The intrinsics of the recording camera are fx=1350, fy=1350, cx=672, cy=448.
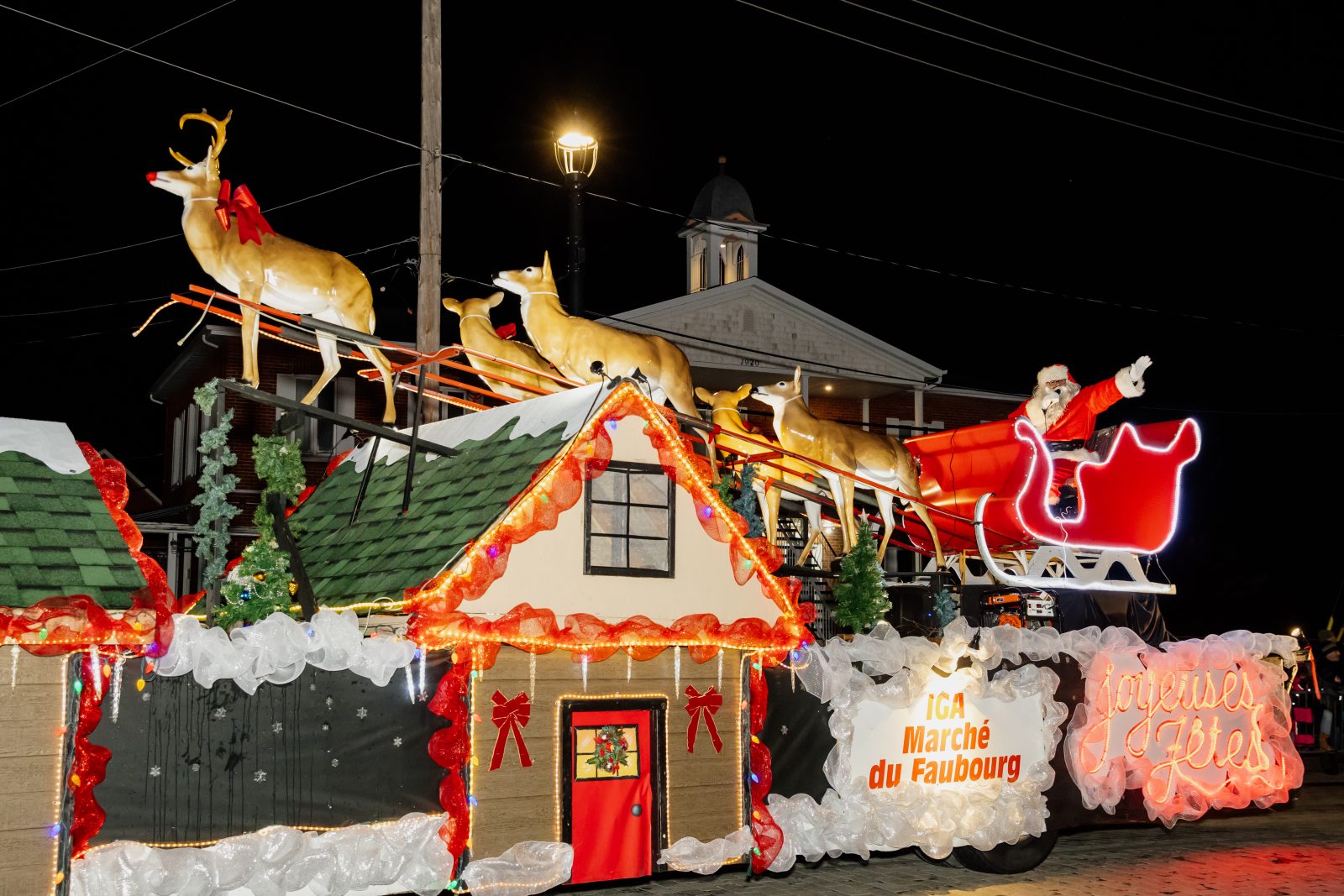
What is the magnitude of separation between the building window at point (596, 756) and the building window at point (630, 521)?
4.63ft

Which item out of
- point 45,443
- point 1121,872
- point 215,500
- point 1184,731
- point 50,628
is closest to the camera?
point 50,628

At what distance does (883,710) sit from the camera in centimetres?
1371

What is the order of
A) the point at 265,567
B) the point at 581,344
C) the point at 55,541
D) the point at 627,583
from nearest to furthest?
the point at 55,541 → the point at 265,567 → the point at 627,583 → the point at 581,344

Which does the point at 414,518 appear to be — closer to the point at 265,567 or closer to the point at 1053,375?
the point at 265,567

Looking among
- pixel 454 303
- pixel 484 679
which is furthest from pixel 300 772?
pixel 454 303

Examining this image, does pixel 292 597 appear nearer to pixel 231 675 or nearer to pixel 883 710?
pixel 231 675

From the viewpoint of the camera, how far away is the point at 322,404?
27.8m

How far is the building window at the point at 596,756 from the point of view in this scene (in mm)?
11875

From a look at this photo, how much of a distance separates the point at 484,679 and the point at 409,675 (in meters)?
0.68

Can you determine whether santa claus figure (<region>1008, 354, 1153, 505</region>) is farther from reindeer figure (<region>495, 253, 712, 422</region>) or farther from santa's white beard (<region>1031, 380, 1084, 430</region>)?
reindeer figure (<region>495, 253, 712, 422</region>)

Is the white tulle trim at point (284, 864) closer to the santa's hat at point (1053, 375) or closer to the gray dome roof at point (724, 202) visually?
the santa's hat at point (1053, 375)

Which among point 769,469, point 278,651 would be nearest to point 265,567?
point 278,651

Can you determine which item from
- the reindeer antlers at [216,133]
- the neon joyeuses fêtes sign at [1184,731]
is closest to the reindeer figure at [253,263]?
the reindeer antlers at [216,133]

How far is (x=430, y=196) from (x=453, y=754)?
597 centimetres
